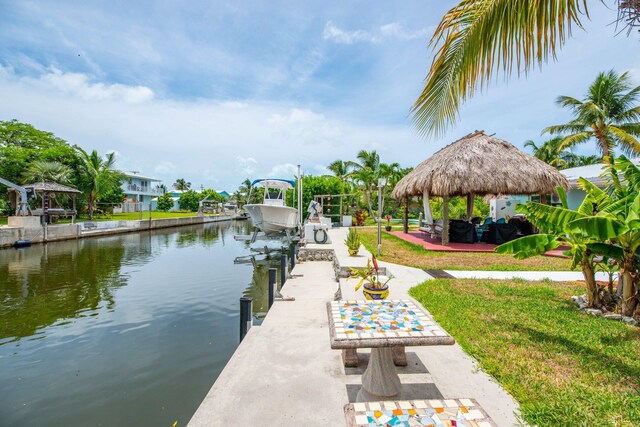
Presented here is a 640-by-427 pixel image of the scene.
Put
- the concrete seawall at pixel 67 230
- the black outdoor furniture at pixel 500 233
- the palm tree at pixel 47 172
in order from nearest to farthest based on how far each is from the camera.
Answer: the black outdoor furniture at pixel 500 233 → the concrete seawall at pixel 67 230 → the palm tree at pixel 47 172

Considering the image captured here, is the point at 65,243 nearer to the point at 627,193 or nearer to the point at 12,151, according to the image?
the point at 12,151

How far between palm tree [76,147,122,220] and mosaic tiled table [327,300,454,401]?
114 ft

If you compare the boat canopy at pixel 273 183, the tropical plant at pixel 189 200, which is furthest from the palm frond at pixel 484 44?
the tropical plant at pixel 189 200

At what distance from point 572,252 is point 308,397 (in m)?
4.48

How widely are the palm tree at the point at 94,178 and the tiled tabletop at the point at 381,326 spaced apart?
34857mm

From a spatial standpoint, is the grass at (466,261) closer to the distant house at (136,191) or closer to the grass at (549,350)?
the grass at (549,350)

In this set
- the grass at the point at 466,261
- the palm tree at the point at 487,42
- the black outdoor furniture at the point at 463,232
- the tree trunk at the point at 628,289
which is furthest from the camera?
the black outdoor furniture at the point at 463,232

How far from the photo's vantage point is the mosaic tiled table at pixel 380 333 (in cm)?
264

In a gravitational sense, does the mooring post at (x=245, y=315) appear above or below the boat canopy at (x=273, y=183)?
below

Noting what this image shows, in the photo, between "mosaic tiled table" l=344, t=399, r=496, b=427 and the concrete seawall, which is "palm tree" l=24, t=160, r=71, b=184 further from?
"mosaic tiled table" l=344, t=399, r=496, b=427

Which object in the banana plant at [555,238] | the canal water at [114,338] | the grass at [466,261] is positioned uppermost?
the banana plant at [555,238]

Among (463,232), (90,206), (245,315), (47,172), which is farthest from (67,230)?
(463,232)

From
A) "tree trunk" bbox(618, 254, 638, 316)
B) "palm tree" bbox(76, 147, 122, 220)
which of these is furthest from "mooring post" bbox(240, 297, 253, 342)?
"palm tree" bbox(76, 147, 122, 220)

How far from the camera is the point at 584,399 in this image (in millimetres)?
2859
